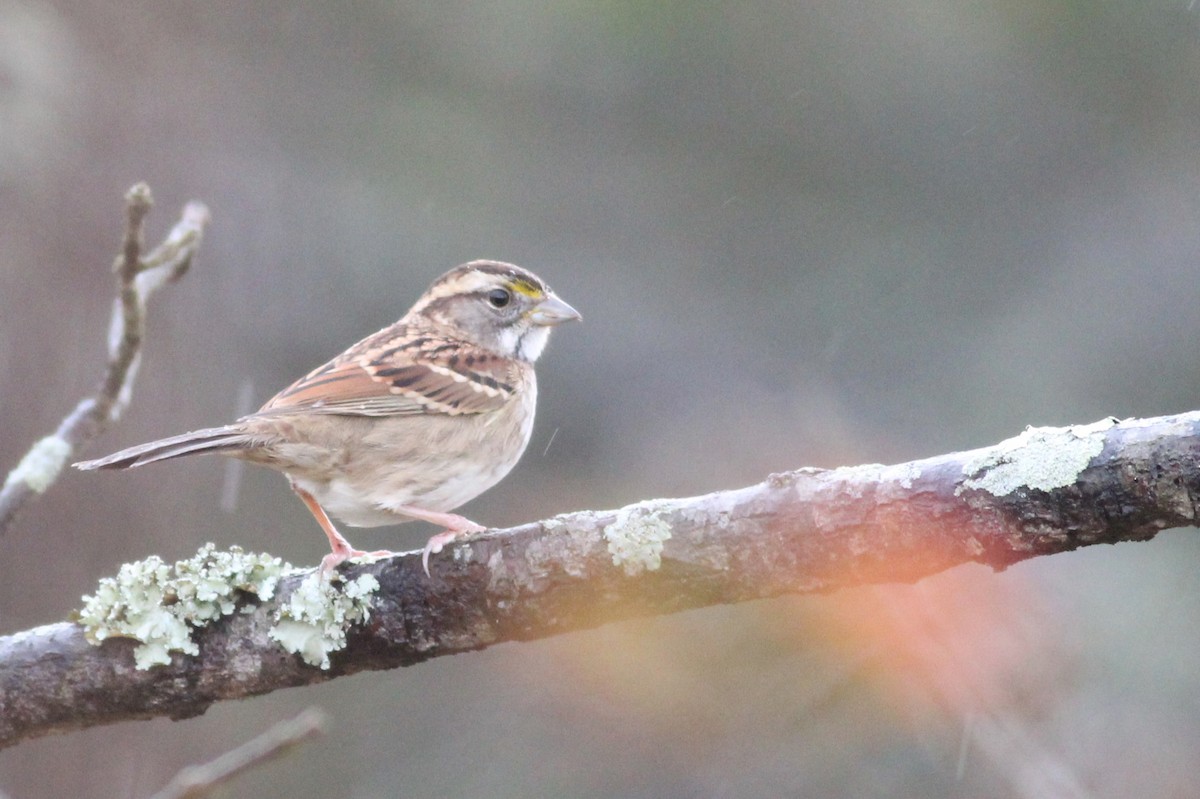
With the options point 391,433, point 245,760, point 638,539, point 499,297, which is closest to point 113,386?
point 391,433

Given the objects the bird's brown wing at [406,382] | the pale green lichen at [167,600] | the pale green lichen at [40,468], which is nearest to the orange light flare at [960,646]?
the bird's brown wing at [406,382]

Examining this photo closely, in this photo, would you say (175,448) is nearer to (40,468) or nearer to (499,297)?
(40,468)

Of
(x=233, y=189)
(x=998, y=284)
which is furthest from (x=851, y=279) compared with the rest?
(x=233, y=189)

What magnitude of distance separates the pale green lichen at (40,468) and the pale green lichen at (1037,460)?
220 centimetres

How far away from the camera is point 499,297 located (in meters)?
5.14

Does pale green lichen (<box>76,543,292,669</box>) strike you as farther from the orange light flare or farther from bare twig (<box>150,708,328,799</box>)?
the orange light flare

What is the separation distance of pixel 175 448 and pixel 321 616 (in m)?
0.70

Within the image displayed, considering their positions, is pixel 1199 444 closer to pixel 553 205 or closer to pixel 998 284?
pixel 998 284

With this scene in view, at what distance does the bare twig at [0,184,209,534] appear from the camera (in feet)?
10.6

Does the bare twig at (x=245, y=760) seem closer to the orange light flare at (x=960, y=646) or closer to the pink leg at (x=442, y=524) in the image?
the pink leg at (x=442, y=524)

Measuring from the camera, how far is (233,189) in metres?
7.74

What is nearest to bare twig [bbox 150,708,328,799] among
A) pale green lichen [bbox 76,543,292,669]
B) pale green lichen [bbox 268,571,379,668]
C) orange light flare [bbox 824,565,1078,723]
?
pale green lichen [bbox 268,571,379,668]

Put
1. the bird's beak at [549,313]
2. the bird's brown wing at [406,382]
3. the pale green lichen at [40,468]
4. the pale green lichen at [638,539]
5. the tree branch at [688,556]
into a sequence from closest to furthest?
the tree branch at [688,556]
the pale green lichen at [638,539]
the pale green lichen at [40,468]
the bird's brown wing at [406,382]
the bird's beak at [549,313]

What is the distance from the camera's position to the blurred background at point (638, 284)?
5.86m
